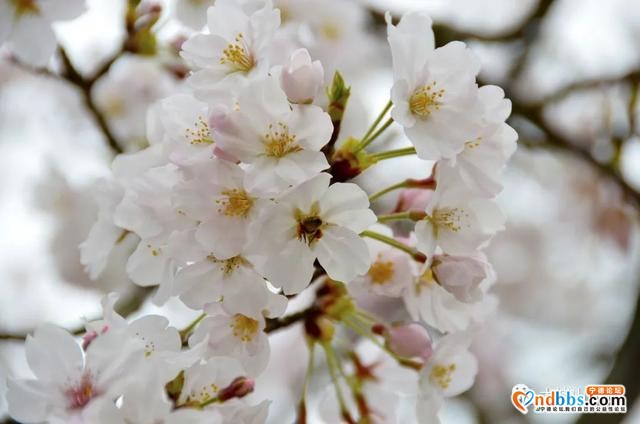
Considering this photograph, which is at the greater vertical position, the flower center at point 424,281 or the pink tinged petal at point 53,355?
the pink tinged petal at point 53,355

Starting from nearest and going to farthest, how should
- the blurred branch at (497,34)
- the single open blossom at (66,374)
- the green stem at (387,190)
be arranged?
the single open blossom at (66,374) < the green stem at (387,190) < the blurred branch at (497,34)

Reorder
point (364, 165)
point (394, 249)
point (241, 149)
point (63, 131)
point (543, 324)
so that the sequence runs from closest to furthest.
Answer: point (241, 149) < point (364, 165) < point (394, 249) < point (63, 131) < point (543, 324)

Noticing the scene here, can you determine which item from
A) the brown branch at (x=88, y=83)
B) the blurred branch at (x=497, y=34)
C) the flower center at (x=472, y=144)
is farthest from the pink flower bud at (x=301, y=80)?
the blurred branch at (x=497, y=34)

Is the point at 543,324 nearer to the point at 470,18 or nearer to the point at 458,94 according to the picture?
the point at 470,18

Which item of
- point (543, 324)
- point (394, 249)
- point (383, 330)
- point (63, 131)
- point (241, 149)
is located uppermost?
point (241, 149)

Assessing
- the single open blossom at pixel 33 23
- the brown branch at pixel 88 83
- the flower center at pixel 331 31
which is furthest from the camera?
the flower center at pixel 331 31

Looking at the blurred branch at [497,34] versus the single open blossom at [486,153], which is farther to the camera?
the blurred branch at [497,34]

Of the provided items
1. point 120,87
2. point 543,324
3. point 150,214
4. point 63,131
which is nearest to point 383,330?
point 150,214

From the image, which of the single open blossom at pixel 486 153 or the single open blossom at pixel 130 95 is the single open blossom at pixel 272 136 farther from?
the single open blossom at pixel 130 95
